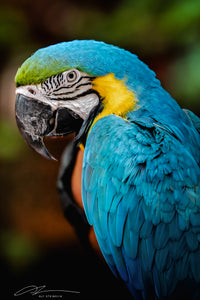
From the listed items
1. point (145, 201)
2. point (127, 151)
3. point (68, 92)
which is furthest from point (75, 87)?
point (145, 201)

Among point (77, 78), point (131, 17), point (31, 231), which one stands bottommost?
point (31, 231)

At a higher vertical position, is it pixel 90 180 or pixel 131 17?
pixel 131 17

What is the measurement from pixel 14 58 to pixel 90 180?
1.44m

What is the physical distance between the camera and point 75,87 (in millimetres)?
804

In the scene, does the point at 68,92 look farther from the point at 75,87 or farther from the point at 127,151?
the point at 127,151

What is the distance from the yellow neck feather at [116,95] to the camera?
791 mm

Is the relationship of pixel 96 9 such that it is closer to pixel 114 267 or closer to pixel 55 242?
pixel 55 242

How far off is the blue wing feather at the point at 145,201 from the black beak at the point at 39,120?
103 mm

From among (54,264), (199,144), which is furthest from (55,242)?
(199,144)

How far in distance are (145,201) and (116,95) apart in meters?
0.27

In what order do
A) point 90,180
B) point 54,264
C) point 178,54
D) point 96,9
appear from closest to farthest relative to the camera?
point 90,180, point 178,54, point 96,9, point 54,264

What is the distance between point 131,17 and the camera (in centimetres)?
175

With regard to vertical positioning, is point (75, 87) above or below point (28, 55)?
below

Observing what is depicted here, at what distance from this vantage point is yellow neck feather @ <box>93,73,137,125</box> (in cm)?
79
